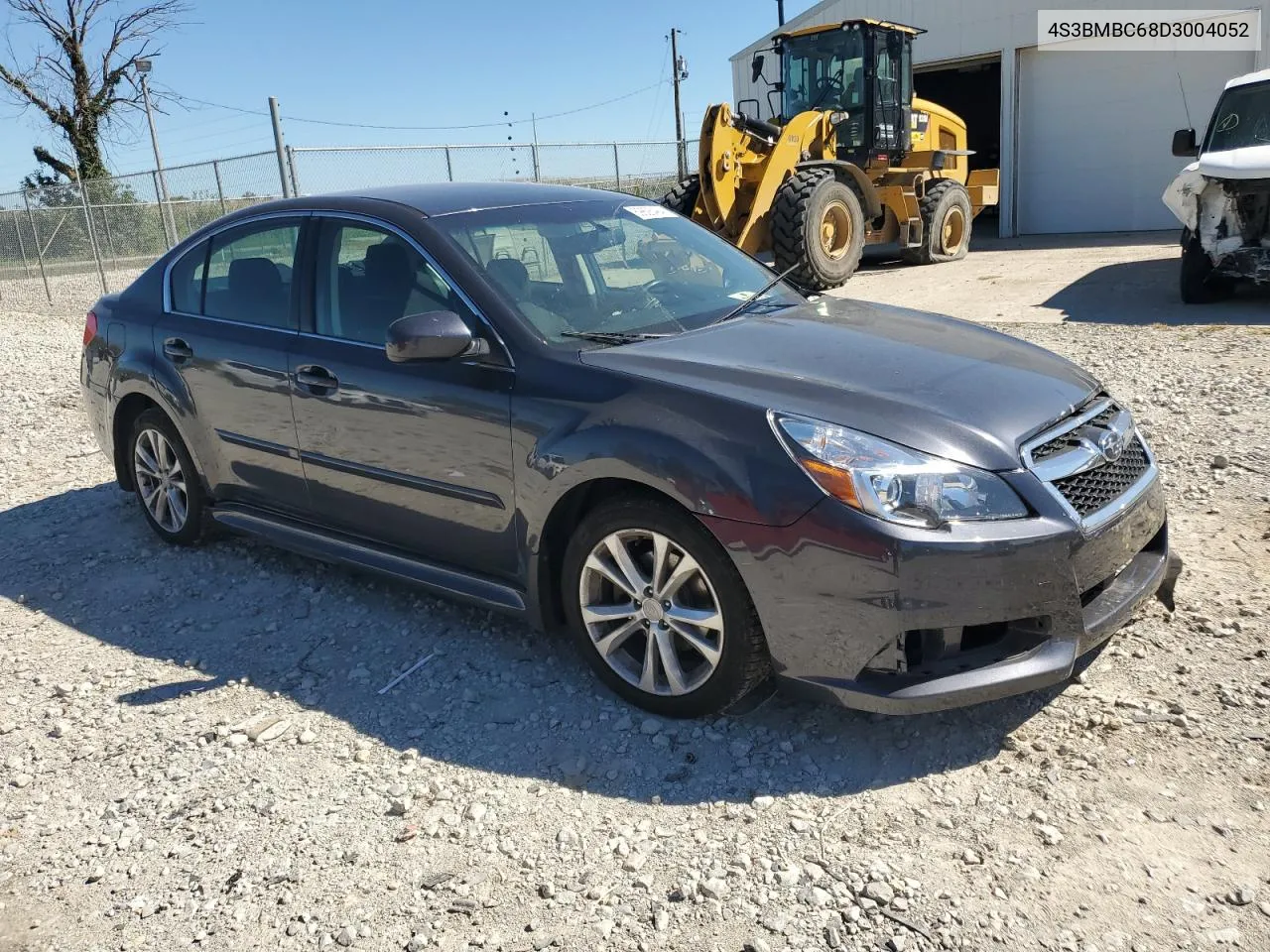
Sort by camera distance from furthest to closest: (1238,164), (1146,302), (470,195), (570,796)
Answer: (1146,302), (1238,164), (470,195), (570,796)

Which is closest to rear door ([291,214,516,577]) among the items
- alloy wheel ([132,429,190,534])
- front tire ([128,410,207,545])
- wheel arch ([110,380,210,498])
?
wheel arch ([110,380,210,498])

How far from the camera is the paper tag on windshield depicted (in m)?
4.45

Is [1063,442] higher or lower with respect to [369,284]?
lower

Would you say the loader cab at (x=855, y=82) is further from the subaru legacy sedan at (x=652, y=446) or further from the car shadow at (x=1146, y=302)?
the subaru legacy sedan at (x=652, y=446)

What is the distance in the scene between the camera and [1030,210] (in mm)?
21125

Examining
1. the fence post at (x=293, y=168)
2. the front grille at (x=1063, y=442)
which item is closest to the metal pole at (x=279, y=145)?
the fence post at (x=293, y=168)

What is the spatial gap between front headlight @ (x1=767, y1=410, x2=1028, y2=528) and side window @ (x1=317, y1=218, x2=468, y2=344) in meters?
1.54

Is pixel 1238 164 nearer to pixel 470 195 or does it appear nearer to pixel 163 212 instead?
pixel 470 195

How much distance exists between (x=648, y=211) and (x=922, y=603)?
242 cm

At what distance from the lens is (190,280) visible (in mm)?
4863

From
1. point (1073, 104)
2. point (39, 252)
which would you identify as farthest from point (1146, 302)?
point (39, 252)

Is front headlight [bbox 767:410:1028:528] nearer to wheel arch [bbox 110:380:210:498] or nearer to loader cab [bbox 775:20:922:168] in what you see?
wheel arch [bbox 110:380:210:498]

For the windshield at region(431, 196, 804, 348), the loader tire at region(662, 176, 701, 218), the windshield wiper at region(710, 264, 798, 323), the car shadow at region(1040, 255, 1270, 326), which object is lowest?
the car shadow at region(1040, 255, 1270, 326)

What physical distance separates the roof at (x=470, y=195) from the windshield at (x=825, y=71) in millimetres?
11601
